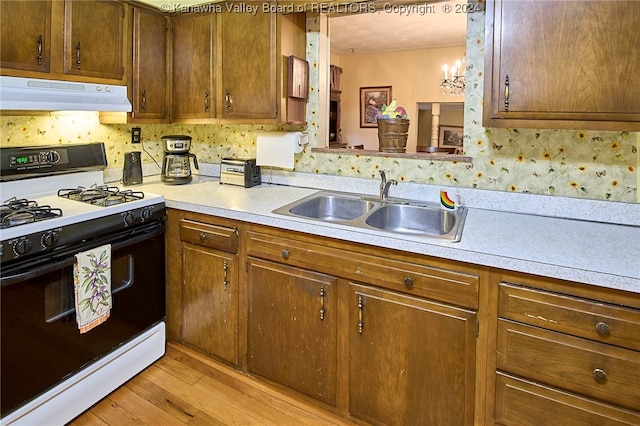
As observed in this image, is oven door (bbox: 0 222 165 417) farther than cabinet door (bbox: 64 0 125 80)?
No

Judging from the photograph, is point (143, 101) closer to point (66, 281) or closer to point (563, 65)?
point (66, 281)

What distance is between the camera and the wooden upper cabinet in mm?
1385

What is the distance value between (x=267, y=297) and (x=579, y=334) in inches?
48.1

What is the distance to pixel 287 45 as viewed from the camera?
7.46 ft

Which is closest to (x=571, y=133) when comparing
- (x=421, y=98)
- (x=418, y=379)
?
(x=418, y=379)

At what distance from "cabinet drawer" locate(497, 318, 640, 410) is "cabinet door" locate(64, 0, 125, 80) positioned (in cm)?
223

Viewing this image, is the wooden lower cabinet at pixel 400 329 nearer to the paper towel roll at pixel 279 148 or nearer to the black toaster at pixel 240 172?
the black toaster at pixel 240 172

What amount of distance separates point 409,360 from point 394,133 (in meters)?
1.24

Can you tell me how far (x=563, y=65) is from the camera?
4.82ft

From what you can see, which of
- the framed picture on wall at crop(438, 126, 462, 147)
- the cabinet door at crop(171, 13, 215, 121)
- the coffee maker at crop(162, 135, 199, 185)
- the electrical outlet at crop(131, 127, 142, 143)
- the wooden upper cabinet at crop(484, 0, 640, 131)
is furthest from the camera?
the framed picture on wall at crop(438, 126, 462, 147)

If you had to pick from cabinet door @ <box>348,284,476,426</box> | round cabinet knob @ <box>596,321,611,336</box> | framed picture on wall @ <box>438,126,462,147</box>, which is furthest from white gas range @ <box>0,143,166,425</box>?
framed picture on wall @ <box>438,126,462,147</box>

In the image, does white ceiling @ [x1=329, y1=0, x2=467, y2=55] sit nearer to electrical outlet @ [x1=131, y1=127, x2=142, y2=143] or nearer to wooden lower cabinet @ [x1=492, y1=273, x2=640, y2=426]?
electrical outlet @ [x1=131, y1=127, x2=142, y2=143]

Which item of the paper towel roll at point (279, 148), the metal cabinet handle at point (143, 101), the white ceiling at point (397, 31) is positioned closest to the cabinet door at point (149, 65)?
the metal cabinet handle at point (143, 101)

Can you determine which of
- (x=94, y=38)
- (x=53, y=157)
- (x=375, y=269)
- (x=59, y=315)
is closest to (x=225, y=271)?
(x=59, y=315)
